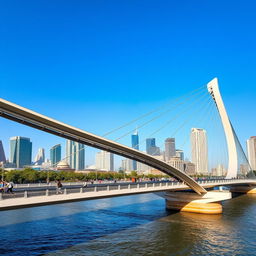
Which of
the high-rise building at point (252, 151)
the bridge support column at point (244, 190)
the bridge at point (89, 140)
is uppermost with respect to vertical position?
the high-rise building at point (252, 151)

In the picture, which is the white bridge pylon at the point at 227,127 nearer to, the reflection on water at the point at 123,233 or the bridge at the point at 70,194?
the reflection on water at the point at 123,233

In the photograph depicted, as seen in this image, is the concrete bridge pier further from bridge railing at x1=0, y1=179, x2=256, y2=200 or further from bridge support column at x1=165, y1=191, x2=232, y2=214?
bridge railing at x1=0, y1=179, x2=256, y2=200

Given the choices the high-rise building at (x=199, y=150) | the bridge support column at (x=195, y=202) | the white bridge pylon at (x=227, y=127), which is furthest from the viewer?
the high-rise building at (x=199, y=150)

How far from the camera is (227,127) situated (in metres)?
53.3

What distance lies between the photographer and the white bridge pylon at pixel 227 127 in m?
51.6

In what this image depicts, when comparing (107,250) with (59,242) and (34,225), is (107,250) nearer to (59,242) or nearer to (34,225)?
(59,242)

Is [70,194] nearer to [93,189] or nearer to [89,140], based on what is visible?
[93,189]

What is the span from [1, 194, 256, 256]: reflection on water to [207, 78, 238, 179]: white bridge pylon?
74.9 feet

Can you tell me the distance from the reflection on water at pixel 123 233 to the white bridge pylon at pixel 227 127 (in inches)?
899

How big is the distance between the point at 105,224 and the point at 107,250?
7277 mm

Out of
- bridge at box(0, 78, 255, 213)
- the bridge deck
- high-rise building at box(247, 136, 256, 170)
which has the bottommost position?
the bridge deck

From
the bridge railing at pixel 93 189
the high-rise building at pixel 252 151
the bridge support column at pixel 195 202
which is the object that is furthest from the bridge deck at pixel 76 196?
the high-rise building at pixel 252 151

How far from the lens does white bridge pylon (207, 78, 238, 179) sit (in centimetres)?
5156

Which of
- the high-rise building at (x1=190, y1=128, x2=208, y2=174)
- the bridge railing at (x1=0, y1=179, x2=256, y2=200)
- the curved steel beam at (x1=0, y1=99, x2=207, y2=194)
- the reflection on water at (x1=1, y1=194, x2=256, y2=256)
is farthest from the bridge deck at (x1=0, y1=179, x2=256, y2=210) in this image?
the high-rise building at (x1=190, y1=128, x2=208, y2=174)
